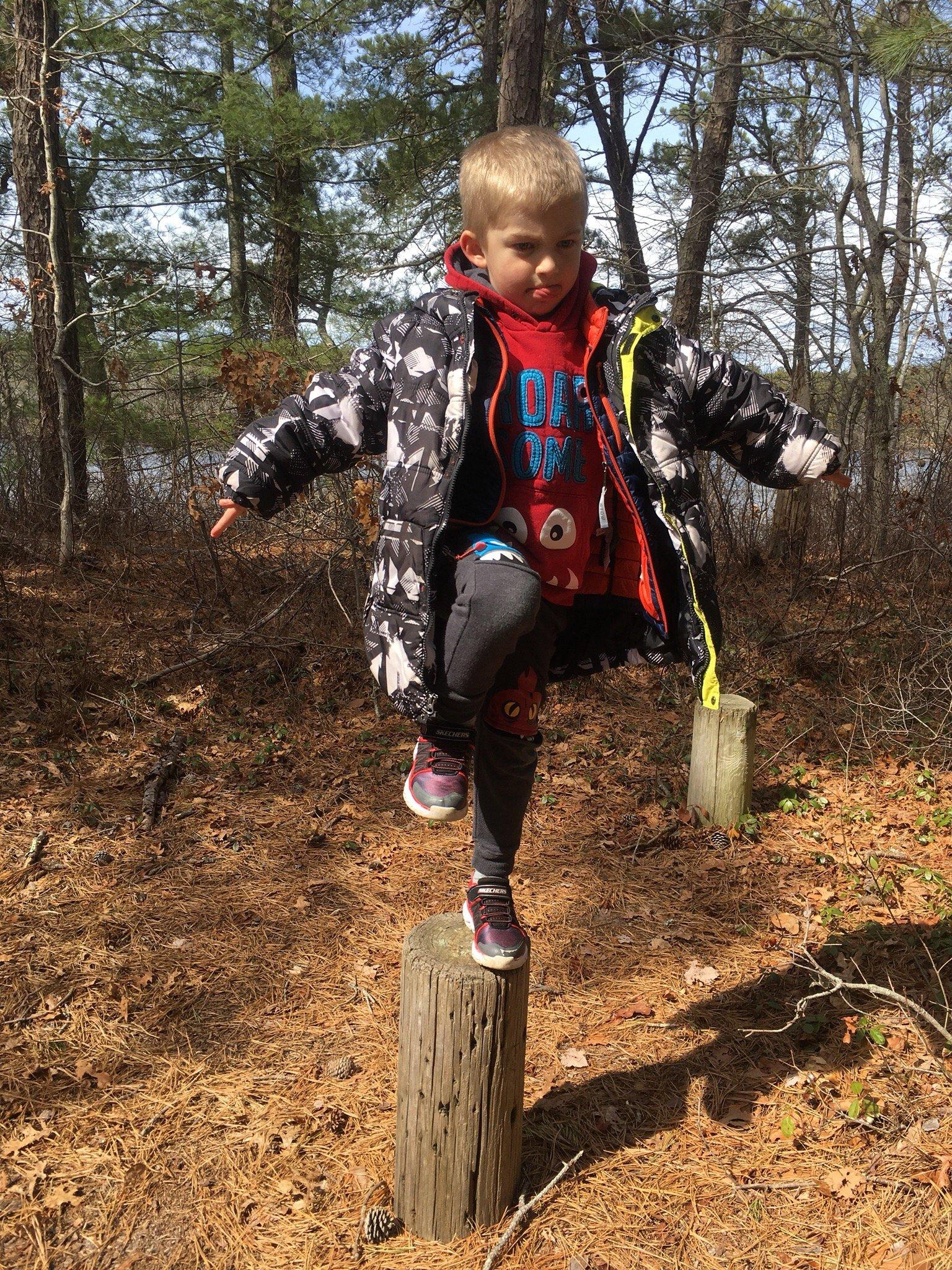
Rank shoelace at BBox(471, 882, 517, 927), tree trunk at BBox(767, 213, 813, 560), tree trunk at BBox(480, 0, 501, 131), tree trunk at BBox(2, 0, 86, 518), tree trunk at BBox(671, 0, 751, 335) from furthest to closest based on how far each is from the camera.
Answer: tree trunk at BBox(480, 0, 501, 131) < tree trunk at BBox(671, 0, 751, 335) < tree trunk at BBox(767, 213, 813, 560) < tree trunk at BBox(2, 0, 86, 518) < shoelace at BBox(471, 882, 517, 927)

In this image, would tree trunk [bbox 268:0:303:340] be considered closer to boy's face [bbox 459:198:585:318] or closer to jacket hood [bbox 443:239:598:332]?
jacket hood [bbox 443:239:598:332]

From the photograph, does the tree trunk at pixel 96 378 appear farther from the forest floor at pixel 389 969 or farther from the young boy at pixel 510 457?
the young boy at pixel 510 457

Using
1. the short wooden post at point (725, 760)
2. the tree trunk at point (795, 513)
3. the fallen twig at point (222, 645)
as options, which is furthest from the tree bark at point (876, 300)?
the fallen twig at point (222, 645)

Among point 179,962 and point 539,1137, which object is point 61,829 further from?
point 539,1137

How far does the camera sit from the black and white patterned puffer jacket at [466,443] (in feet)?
6.58

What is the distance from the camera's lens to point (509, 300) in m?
2.12

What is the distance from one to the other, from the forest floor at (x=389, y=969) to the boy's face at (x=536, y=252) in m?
2.17

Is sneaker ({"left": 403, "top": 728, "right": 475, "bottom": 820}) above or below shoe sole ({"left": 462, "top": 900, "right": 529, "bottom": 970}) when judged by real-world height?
above

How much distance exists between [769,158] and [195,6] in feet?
24.4

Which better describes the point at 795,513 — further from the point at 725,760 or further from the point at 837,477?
the point at 837,477

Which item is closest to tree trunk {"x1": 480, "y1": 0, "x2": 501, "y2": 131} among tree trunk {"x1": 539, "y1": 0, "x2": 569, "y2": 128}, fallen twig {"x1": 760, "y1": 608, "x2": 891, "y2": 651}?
tree trunk {"x1": 539, "y1": 0, "x2": 569, "y2": 128}

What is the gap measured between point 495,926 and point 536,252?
1.60 meters

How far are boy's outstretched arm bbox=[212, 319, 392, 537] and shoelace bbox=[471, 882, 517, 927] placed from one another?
1.10m

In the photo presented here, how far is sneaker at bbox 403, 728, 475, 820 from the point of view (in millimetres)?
2160
